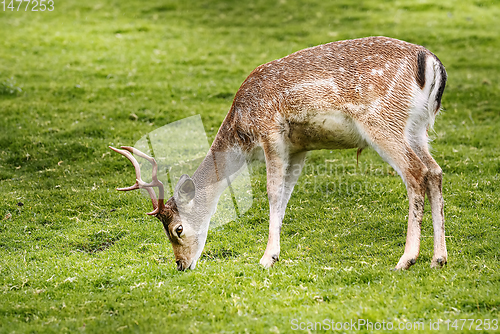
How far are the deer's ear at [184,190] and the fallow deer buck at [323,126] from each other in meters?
0.01

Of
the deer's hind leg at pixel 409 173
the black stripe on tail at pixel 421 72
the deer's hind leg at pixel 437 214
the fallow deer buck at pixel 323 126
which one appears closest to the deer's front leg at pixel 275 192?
the fallow deer buck at pixel 323 126

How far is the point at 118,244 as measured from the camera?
25.8 feet

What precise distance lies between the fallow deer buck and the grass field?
594 mm

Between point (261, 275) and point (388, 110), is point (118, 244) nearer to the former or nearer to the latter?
point (261, 275)

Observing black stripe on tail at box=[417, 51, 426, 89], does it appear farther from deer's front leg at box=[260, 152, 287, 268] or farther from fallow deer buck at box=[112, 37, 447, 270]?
deer's front leg at box=[260, 152, 287, 268]

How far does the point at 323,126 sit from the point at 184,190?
6.69 feet

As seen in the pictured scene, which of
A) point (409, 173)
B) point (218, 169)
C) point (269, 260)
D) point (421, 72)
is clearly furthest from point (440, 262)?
point (218, 169)

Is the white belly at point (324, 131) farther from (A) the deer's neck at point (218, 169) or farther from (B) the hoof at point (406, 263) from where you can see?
(B) the hoof at point (406, 263)

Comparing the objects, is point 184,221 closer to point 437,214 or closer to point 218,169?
point 218,169

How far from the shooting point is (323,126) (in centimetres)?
657

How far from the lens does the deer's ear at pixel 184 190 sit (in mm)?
6910

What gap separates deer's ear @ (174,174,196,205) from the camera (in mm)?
6910

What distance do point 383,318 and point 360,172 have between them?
18.5 feet

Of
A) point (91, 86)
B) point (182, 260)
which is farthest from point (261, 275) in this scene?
point (91, 86)
